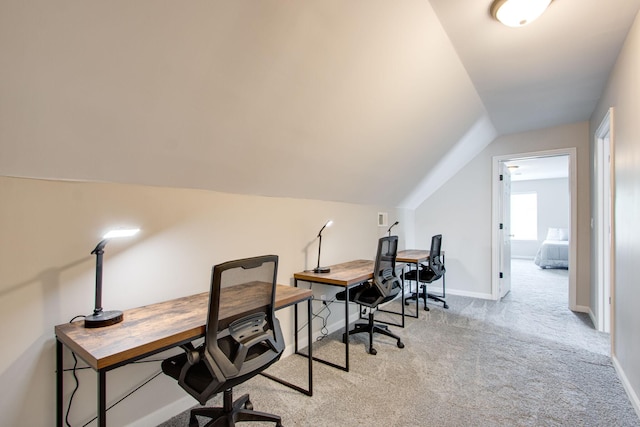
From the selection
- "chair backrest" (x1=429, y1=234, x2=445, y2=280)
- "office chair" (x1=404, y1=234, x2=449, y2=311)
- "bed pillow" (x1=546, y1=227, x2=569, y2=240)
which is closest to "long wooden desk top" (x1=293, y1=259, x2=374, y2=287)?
"office chair" (x1=404, y1=234, x2=449, y2=311)

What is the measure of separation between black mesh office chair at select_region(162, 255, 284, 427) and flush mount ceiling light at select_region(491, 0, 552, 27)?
2000 millimetres

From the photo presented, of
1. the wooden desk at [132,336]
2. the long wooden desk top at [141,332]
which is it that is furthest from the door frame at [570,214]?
the wooden desk at [132,336]

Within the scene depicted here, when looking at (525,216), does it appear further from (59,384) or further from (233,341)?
(59,384)

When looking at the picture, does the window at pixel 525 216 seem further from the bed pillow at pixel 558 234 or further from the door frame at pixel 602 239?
the door frame at pixel 602 239

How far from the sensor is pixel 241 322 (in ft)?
4.99

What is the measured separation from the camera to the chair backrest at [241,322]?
1372mm

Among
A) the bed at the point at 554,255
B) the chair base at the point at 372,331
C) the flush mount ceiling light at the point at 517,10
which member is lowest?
the chair base at the point at 372,331

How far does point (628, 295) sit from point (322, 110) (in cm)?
247

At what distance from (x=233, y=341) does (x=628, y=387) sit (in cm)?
266

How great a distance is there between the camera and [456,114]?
10.6ft

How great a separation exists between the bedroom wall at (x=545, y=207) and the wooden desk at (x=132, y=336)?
9.83 meters

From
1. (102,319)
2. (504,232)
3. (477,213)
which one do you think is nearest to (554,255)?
(504,232)

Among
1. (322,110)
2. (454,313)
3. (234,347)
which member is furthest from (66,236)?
(454,313)

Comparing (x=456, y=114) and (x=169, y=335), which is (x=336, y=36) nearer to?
(x=169, y=335)
